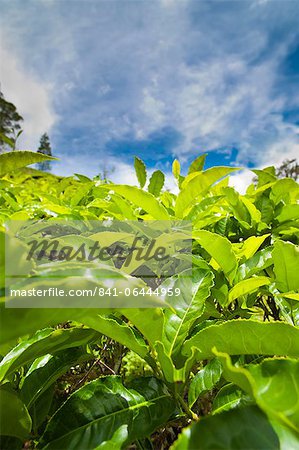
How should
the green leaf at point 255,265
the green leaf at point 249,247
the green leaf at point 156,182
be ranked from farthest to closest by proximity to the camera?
1. the green leaf at point 156,182
2. the green leaf at point 249,247
3. the green leaf at point 255,265

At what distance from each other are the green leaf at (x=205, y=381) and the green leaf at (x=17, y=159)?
2.39 ft

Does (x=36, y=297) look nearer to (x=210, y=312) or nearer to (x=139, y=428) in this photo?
(x=139, y=428)

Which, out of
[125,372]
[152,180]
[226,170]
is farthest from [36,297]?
Result: [152,180]

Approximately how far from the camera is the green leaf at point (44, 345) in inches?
29.6

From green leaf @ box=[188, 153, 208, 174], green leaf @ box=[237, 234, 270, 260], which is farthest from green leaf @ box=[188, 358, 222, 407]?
green leaf @ box=[188, 153, 208, 174]

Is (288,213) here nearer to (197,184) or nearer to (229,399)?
(197,184)

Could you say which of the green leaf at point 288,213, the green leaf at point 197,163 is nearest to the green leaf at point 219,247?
the green leaf at point 288,213

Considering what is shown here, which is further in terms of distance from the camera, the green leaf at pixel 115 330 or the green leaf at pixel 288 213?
the green leaf at pixel 288 213

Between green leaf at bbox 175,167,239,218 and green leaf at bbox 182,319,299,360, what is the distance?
3.12ft

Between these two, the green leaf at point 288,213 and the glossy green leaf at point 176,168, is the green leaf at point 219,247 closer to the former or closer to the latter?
the green leaf at point 288,213

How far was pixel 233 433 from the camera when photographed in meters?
0.50

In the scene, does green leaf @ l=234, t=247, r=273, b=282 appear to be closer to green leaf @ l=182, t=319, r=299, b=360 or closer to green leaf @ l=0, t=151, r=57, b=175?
green leaf @ l=182, t=319, r=299, b=360

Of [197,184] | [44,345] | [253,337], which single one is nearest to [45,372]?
[44,345]

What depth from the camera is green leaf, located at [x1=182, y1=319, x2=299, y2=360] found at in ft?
2.17
